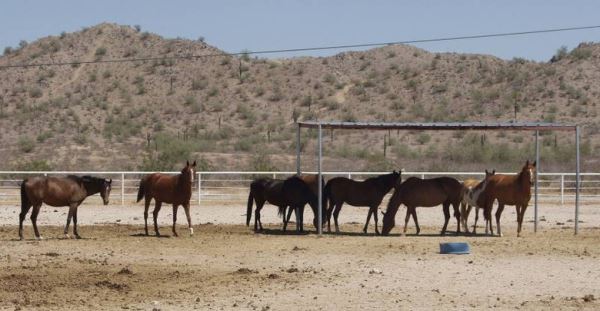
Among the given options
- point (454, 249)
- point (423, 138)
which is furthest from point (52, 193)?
point (423, 138)

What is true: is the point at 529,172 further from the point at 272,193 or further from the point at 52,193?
the point at 52,193

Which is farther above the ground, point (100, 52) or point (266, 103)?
point (100, 52)

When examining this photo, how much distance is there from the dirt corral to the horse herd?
2.25ft

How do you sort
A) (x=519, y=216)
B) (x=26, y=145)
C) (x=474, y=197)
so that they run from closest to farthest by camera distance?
(x=519, y=216), (x=474, y=197), (x=26, y=145)

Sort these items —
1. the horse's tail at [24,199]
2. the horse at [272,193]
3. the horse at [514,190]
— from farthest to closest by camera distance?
the horse at [272,193]
the horse at [514,190]
the horse's tail at [24,199]

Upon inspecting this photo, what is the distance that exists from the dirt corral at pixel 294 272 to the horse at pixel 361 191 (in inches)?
37.4

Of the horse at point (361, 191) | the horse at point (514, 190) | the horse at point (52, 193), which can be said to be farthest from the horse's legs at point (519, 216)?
the horse at point (52, 193)

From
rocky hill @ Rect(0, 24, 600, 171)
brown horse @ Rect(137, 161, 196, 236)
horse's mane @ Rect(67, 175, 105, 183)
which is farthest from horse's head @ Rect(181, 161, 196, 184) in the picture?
rocky hill @ Rect(0, 24, 600, 171)

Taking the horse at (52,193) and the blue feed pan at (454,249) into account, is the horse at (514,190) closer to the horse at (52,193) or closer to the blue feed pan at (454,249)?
the blue feed pan at (454,249)

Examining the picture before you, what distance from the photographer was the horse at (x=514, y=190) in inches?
886

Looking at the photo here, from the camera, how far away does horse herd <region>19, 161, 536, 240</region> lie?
2206cm

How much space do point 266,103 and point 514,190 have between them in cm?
5000

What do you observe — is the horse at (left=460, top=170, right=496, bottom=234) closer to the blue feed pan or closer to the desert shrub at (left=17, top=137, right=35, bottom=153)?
the blue feed pan

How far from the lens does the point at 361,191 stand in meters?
23.8
